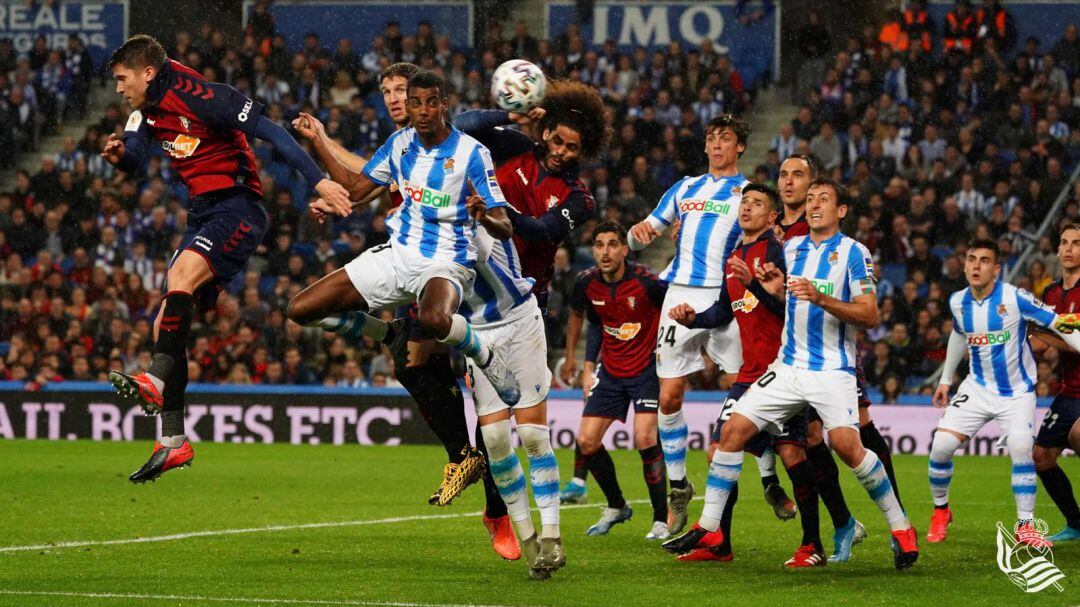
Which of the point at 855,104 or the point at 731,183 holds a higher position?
the point at 855,104

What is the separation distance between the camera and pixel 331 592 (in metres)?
7.26

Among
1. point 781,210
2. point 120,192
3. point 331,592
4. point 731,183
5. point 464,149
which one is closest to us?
point 331,592

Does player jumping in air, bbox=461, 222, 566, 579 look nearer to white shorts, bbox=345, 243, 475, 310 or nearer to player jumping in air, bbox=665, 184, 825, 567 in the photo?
white shorts, bbox=345, 243, 475, 310

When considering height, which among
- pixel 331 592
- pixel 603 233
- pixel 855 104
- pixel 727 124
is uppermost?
pixel 855 104

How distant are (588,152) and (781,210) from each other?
1.63 metres

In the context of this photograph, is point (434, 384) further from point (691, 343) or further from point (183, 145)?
point (691, 343)

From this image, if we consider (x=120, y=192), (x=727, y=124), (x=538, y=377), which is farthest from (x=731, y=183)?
(x=120, y=192)

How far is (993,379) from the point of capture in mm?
10125

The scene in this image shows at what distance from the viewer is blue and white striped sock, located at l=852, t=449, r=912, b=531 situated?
8266mm

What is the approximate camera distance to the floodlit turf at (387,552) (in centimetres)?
731

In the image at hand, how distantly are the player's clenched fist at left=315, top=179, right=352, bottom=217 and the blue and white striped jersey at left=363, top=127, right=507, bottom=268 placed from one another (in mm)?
415

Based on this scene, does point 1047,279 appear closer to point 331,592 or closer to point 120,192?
point 120,192

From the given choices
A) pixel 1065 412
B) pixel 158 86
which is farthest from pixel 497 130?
pixel 1065 412

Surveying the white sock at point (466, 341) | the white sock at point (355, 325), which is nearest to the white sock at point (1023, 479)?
the white sock at point (466, 341)
